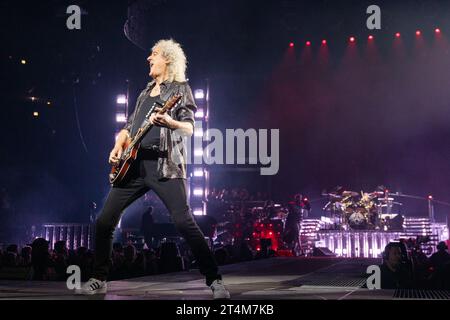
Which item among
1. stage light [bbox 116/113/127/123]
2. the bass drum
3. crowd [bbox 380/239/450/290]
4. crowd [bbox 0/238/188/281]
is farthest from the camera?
stage light [bbox 116/113/127/123]

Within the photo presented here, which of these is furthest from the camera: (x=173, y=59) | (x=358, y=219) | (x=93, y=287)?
(x=358, y=219)

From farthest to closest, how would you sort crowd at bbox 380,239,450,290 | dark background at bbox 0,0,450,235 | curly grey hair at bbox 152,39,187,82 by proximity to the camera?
dark background at bbox 0,0,450,235 → crowd at bbox 380,239,450,290 → curly grey hair at bbox 152,39,187,82

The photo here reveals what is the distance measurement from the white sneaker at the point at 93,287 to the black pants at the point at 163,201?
46mm

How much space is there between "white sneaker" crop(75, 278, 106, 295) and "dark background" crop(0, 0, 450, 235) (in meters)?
10.8

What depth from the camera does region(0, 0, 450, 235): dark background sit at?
1559cm

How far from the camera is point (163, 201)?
3965mm

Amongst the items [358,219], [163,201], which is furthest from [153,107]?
[358,219]

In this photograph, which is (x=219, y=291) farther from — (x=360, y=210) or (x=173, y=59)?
(x=360, y=210)

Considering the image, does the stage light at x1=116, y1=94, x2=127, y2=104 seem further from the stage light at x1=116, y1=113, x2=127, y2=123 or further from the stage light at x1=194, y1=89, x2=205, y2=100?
the stage light at x1=194, y1=89, x2=205, y2=100

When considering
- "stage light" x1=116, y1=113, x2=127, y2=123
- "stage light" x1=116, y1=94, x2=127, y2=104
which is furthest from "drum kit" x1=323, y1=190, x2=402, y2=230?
"stage light" x1=116, y1=94, x2=127, y2=104

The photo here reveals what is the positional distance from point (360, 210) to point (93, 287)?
41.1 ft

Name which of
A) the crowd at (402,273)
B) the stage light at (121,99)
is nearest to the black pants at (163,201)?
the crowd at (402,273)
